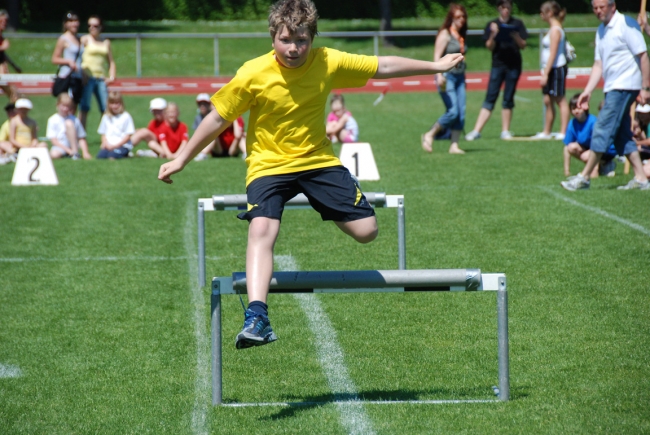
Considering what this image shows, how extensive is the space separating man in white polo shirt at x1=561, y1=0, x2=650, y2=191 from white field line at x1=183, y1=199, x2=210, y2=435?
516 cm

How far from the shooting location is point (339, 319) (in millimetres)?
6477

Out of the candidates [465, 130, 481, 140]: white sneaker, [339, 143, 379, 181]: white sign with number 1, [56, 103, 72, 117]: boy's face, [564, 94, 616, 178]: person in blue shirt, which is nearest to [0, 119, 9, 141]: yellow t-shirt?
[56, 103, 72, 117]: boy's face

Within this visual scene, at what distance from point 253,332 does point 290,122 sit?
1.28 meters

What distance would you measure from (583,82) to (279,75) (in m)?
26.4

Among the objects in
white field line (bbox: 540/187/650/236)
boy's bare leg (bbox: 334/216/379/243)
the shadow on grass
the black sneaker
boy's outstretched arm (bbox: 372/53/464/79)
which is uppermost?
boy's outstretched arm (bbox: 372/53/464/79)

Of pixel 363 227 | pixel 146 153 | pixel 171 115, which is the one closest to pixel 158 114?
pixel 171 115

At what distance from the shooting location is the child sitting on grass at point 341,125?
16047mm

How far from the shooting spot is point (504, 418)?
4.48m

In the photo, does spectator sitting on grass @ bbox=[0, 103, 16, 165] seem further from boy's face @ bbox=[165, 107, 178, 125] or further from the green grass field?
the green grass field

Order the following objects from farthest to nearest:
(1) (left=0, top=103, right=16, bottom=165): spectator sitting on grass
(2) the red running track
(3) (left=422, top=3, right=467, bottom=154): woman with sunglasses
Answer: (2) the red running track
(1) (left=0, top=103, right=16, bottom=165): spectator sitting on grass
(3) (left=422, top=3, right=467, bottom=154): woman with sunglasses

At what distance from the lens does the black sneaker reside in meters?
4.42

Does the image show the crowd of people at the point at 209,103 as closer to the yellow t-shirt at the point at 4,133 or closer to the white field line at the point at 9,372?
the yellow t-shirt at the point at 4,133

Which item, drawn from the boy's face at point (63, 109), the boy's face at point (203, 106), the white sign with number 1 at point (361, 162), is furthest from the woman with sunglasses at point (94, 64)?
the white sign with number 1 at point (361, 162)

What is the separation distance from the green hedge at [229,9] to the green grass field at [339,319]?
39.3 m
